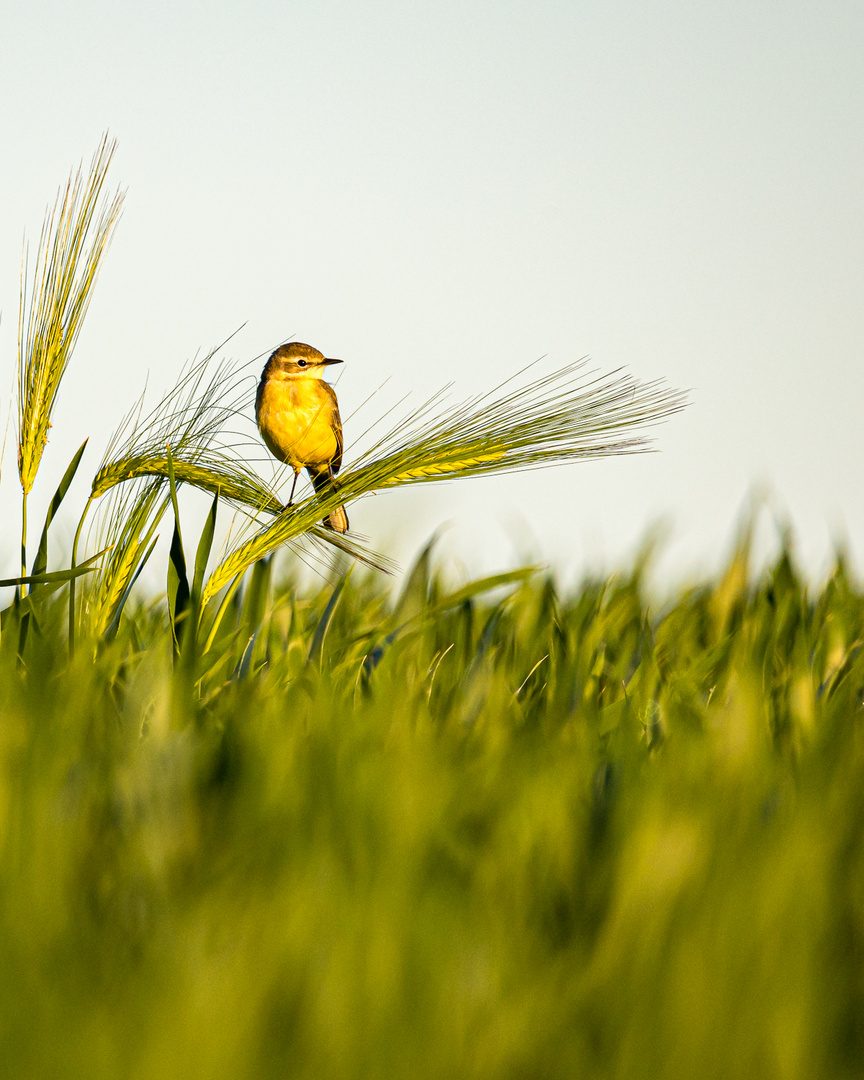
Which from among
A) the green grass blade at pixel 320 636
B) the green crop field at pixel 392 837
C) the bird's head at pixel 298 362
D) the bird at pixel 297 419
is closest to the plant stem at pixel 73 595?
the green crop field at pixel 392 837

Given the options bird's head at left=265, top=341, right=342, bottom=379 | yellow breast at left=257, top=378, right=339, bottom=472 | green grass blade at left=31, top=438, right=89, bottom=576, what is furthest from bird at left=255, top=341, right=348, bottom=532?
green grass blade at left=31, top=438, right=89, bottom=576

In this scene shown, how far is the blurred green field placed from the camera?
903 millimetres

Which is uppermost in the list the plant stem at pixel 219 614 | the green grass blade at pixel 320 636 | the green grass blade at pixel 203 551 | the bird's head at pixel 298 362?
the bird's head at pixel 298 362

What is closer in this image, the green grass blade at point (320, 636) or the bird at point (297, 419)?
the green grass blade at point (320, 636)

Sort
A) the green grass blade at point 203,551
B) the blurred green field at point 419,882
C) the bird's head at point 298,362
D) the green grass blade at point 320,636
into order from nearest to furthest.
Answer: the blurred green field at point 419,882 < the green grass blade at point 203,551 < the green grass blade at point 320,636 < the bird's head at point 298,362

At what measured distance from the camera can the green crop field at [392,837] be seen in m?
0.91

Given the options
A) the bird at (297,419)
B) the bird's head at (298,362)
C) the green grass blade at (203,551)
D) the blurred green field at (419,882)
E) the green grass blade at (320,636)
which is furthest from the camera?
the bird's head at (298,362)

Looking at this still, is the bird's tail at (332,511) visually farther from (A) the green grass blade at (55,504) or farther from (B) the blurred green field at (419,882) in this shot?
(A) the green grass blade at (55,504)

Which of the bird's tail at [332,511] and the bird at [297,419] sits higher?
the bird at [297,419]

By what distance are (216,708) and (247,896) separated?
857 millimetres

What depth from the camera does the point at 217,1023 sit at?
837 mm

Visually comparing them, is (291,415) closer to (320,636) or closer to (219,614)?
(320,636)

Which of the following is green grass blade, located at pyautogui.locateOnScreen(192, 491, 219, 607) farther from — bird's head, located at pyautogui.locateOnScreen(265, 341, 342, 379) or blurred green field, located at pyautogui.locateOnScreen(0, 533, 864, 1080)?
bird's head, located at pyautogui.locateOnScreen(265, 341, 342, 379)

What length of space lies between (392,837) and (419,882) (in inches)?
4.1
